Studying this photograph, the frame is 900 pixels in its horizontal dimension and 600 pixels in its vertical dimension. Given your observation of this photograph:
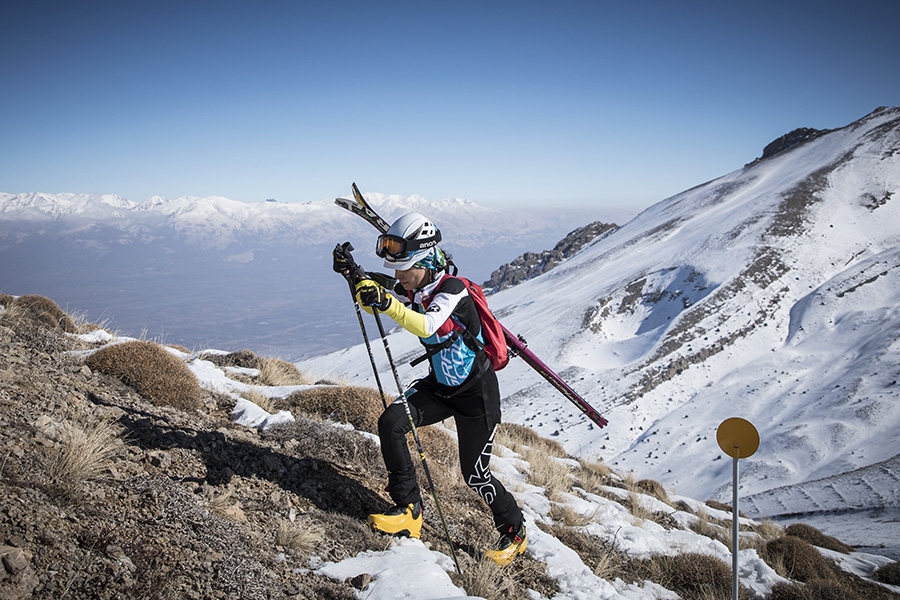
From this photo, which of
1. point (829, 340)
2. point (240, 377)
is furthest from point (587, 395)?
point (240, 377)

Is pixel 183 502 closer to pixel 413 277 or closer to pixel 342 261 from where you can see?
pixel 342 261

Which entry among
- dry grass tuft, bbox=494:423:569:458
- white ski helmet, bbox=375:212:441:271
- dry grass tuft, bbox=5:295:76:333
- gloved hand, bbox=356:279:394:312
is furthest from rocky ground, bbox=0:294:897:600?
dry grass tuft, bbox=494:423:569:458

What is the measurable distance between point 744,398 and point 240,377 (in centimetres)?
3066

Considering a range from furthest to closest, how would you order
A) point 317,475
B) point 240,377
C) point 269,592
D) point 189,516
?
point 240,377 → point 317,475 → point 189,516 → point 269,592

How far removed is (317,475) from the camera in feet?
18.9

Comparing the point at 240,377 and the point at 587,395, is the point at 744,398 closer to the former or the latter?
the point at 587,395

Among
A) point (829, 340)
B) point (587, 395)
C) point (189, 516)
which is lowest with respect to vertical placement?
point (587, 395)

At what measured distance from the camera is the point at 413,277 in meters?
4.98

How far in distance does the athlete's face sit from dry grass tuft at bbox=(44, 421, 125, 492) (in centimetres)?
316

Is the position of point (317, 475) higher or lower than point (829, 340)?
higher

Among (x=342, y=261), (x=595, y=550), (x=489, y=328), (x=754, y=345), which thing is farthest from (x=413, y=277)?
(x=754, y=345)

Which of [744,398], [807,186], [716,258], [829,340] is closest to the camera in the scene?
[744,398]

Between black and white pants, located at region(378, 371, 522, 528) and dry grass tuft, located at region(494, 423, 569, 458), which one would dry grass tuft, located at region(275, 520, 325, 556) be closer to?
black and white pants, located at region(378, 371, 522, 528)

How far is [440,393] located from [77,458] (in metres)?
3.30
